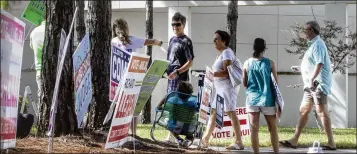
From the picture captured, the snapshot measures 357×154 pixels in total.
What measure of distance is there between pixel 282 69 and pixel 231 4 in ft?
22.5

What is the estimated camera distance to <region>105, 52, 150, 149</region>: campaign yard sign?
25.5 feet

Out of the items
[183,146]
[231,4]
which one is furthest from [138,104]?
[231,4]

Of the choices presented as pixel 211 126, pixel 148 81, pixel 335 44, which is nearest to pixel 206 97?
pixel 211 126

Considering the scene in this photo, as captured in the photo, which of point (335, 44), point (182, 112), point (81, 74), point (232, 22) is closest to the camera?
point (81, 74)

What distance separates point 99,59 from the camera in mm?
11523

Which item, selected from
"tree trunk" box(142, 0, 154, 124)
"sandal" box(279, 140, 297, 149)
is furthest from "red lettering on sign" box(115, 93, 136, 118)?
"tree trunk" box(142, 0, 154, 124)

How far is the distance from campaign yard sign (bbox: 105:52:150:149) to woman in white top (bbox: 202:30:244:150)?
2412 millimetres

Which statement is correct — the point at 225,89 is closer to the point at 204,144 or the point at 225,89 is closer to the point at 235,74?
the point at 235,74

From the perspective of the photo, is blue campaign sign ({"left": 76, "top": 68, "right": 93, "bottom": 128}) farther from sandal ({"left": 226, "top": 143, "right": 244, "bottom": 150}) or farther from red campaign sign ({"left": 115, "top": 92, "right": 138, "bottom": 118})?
sandal ({"left": 226, "top": 143, "right": 244, "bottom": 150})

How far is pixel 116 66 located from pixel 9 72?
1929 mm

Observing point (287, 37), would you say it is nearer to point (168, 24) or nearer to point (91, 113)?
point (168, 24)

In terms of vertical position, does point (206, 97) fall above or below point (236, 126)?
above

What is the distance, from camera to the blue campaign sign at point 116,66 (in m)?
8.72

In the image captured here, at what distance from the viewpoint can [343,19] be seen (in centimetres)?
2272
